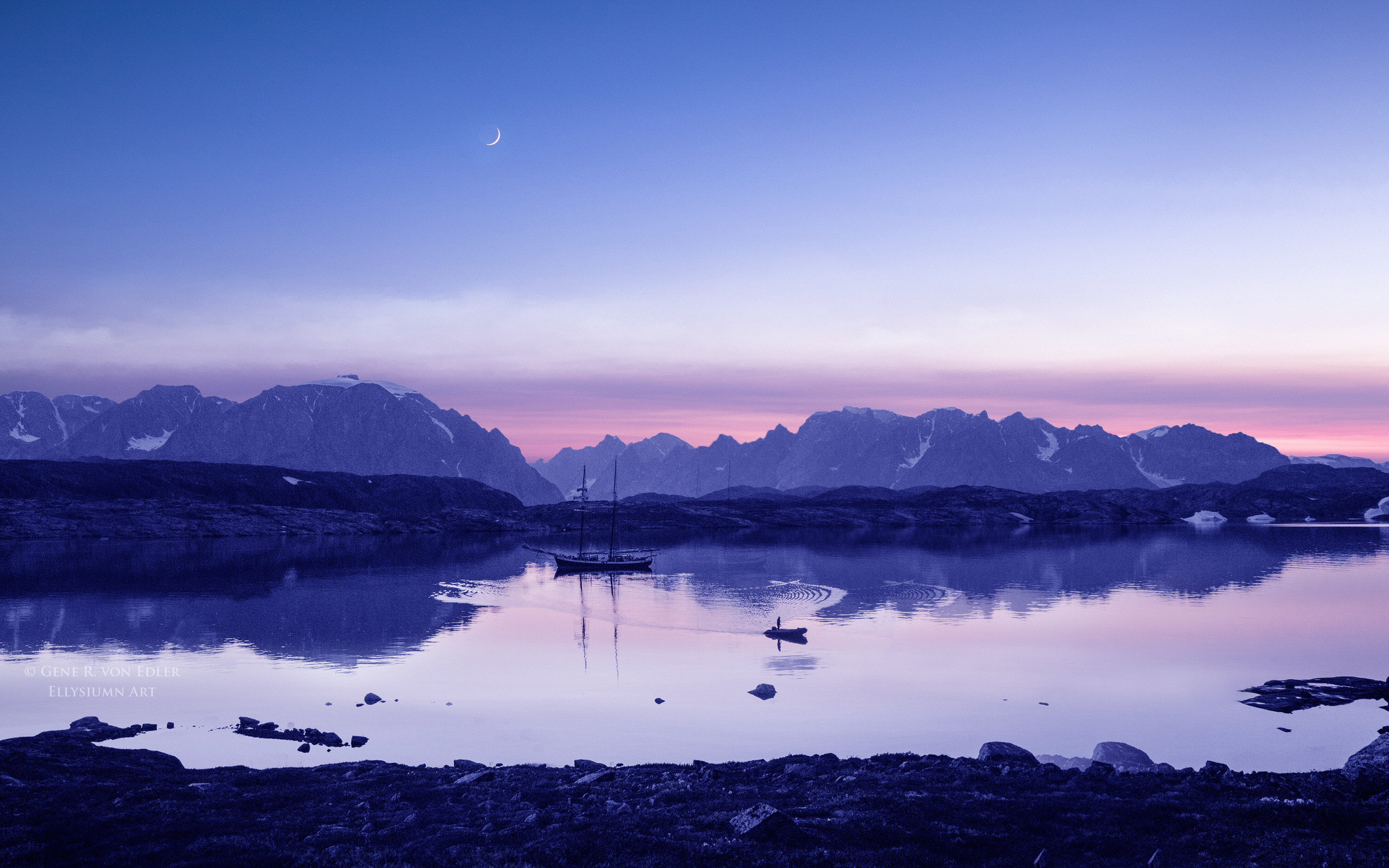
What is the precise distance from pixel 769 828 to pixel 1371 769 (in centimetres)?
1673

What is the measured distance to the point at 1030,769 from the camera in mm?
26578

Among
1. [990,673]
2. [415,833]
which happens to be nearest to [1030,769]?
[415,833]

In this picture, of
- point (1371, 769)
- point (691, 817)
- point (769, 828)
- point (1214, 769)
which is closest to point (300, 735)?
point (691, 817)

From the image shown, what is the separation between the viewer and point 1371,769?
22.4m

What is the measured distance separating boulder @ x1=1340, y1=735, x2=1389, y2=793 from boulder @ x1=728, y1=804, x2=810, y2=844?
15.2 metres

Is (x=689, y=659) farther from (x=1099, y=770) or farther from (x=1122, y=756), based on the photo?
(x=1099, y=770)

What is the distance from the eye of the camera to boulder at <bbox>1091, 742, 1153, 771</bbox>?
102 ft

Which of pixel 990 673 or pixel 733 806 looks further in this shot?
pixel 990 673

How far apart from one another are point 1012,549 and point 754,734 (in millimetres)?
148159

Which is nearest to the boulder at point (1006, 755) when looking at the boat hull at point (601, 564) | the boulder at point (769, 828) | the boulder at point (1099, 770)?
the boulder at point (1099, 770)

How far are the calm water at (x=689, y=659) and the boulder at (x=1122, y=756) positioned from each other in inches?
94.2

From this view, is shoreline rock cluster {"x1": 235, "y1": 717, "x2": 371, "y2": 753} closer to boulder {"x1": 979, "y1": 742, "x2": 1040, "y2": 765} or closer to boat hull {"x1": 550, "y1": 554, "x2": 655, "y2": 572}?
boulder {"x1": 979, "y1": 742, "x2": 1040, "y2": 765}

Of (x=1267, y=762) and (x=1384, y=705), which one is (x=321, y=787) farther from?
(x=1384, y=705)

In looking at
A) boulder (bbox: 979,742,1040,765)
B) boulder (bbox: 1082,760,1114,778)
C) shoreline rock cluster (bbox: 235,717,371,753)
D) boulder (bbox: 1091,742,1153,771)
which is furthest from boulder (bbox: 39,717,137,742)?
boulder (bbox: 1091,742,1153,771)
